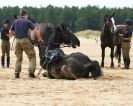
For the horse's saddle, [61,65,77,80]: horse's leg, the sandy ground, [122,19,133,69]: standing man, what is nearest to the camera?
the sandy ground

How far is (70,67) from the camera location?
1577 cm

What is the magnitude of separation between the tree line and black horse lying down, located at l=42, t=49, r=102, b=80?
89012mm

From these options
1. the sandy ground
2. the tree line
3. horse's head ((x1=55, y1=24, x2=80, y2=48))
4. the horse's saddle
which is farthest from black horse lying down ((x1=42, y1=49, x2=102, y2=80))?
the tree line

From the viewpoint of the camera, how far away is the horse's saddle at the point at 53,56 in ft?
53.6

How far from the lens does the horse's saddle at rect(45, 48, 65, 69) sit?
53.6 feet

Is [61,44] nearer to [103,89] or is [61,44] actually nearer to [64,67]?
[64,67]

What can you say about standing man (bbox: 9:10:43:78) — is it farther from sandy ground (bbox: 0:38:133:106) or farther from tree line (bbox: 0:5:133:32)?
tree line (bbox: 0:5:133:32)

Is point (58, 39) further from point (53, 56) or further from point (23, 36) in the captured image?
point (23, 36)

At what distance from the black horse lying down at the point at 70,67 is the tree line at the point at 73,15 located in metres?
89.0

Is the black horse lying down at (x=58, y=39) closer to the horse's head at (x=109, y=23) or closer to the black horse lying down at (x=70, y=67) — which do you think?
the black horse lying down at (x=70, y=67)

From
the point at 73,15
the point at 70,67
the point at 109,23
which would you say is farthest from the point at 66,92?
the point at 73,15

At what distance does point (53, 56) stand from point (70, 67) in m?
0.92

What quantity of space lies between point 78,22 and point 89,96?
331ft

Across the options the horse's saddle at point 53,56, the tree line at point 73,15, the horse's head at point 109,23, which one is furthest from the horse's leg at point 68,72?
the tree line at point 73,15
